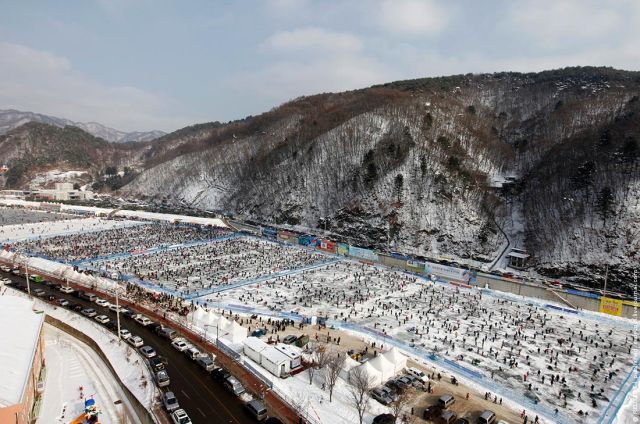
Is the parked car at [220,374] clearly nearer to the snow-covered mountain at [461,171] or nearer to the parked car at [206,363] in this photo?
the parked car at [206,363]

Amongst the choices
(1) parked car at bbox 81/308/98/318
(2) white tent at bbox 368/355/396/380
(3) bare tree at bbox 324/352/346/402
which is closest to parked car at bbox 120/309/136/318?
(1) parked car at bbox 81/308/98/318

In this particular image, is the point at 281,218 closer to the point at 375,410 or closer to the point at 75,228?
the point at 75,228

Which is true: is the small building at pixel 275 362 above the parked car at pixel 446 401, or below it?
above

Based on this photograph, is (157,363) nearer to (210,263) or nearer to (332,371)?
(332,371)

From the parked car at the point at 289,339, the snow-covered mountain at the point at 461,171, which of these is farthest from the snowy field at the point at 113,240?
the parked car at the point at 289,339

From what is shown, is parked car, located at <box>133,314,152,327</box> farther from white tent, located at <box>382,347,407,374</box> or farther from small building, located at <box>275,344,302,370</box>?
white tent, located at <box>382,347,407,374</box>

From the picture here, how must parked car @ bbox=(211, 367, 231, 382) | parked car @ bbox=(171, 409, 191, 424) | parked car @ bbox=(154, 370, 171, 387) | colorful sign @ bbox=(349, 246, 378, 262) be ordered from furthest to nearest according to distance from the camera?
1. colorful sign @ bbox=(349, 246, 378, 262)
2. parked car @ bbox=(211, 367, 231, 382)
3. parked car @ bbox=(154, 370, 171, 387)
4. parked car @ bbox=(171, 409, 191, 424)

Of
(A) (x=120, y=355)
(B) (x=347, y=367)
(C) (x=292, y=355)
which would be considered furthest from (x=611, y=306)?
(A) (x=120, y=355)

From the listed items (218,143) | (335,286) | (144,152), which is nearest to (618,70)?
(335,286)
